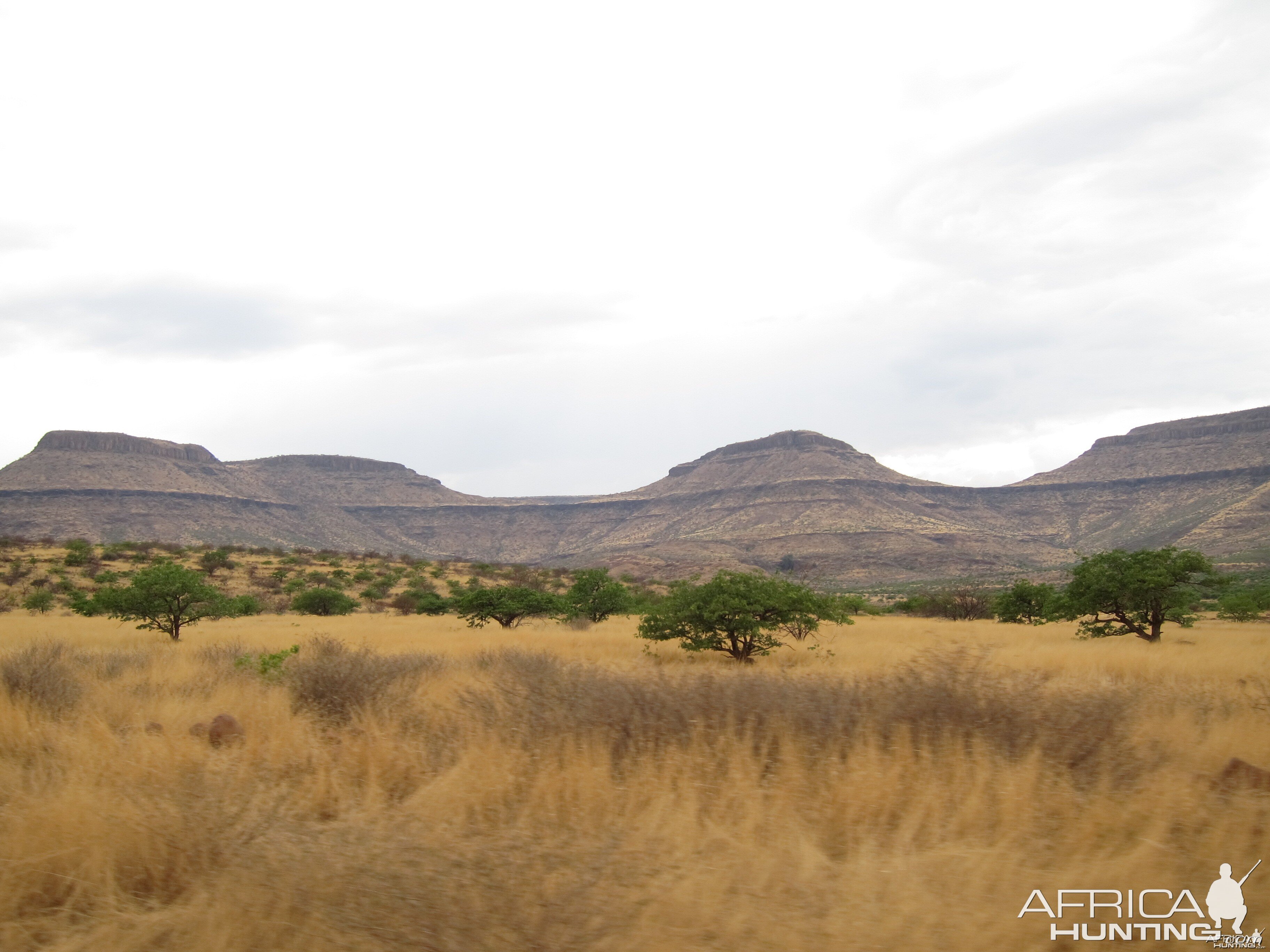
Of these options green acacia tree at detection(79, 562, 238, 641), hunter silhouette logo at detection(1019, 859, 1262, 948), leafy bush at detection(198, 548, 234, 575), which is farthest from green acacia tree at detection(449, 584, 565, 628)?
hunter silhouette logo at detection(1019, 859, 1262, 948)

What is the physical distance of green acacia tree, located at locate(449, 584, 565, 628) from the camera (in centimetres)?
2856

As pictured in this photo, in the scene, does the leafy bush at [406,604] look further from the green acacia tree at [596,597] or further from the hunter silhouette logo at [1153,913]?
the hunter silhouette logo at [1153,913]

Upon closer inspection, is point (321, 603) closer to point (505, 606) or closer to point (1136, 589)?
point (505, 606)

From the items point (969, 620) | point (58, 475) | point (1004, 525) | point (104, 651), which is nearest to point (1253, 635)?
point (969, 620)

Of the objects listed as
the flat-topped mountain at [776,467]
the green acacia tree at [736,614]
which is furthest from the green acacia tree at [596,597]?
the flat-topped mountain at [776,467]

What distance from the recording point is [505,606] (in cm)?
2884

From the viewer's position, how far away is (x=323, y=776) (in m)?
6.32

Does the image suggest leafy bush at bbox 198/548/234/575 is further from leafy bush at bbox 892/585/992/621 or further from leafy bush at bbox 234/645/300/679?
leafy bush at bbox 892/585/992/621

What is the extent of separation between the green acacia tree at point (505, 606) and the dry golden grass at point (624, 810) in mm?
18519

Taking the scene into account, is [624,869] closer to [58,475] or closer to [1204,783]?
[1204,783]

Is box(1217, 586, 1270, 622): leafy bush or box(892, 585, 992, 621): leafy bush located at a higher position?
box(1217, 586, 1270, 622): leafy bush

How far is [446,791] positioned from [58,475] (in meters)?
109

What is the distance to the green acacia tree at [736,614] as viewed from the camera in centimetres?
1697

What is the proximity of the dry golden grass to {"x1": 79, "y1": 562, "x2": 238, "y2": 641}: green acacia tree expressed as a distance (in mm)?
14764
